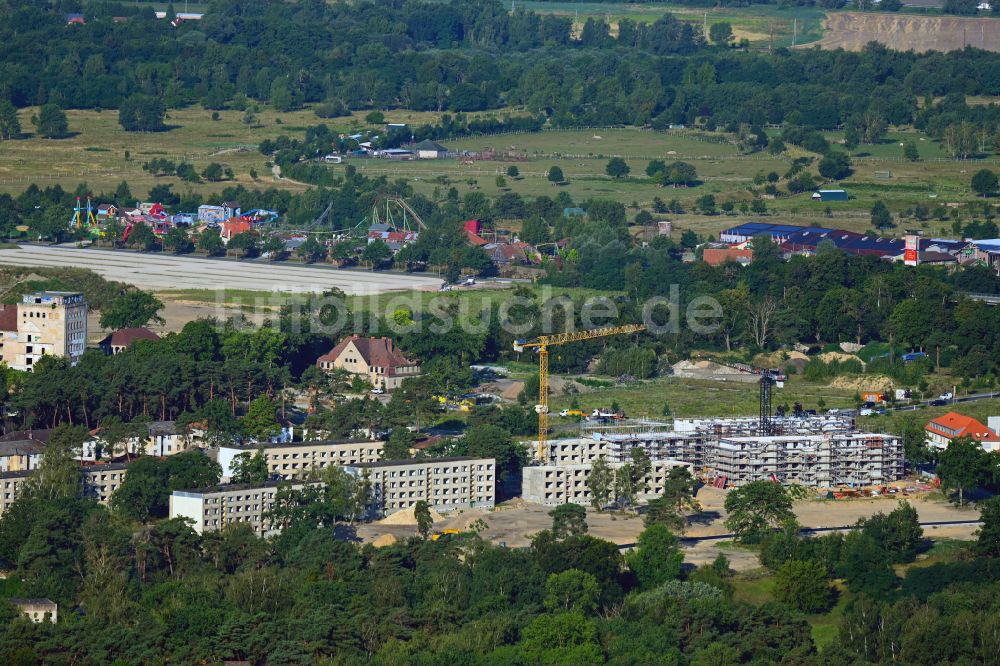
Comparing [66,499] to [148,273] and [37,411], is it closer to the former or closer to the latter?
[37,411]

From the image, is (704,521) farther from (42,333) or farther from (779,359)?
(42,333)

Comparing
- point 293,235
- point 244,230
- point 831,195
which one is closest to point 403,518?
point 244,230

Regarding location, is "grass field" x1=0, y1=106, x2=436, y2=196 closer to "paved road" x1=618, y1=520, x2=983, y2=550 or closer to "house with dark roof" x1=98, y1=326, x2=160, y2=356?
"house with dark roof" x1=98, y1=326, x2=160, y2=356

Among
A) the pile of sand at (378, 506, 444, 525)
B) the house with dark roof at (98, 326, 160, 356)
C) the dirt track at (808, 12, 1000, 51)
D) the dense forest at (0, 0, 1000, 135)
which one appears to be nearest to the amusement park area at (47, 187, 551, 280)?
the house with dark roof at (98, 326, 160, 356)

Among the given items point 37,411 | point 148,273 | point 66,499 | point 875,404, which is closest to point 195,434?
point 37,411

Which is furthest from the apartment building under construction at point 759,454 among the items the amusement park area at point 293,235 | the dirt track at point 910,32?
the dirt track at point 910,32

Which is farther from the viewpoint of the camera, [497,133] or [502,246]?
[497,133]
